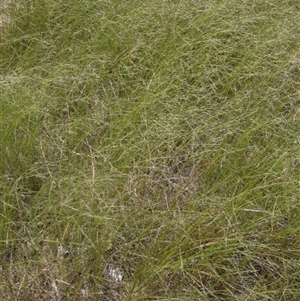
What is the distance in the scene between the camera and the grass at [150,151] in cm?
168

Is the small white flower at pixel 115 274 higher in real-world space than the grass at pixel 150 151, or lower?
lower

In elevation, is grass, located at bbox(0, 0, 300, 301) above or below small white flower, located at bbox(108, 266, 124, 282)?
above

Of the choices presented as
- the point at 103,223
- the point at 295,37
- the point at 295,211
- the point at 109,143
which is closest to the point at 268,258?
the point at 295,211

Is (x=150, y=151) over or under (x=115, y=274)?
over

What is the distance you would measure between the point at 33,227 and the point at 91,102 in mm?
579

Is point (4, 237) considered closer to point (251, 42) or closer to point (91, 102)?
point (91, 102)

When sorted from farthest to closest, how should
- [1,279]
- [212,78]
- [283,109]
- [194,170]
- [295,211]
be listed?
[212,78] → [283,109] → [194,170] → [295,211] → [1,279]

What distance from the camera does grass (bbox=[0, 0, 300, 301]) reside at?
5.51 feet

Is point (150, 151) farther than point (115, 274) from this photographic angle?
Yes

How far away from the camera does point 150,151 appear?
1908 millimetres

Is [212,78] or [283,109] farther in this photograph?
[212,78]

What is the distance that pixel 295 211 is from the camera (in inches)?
70.2

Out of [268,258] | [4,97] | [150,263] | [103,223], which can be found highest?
[4,97]

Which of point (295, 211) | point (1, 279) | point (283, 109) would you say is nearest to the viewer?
point (1, 279)
